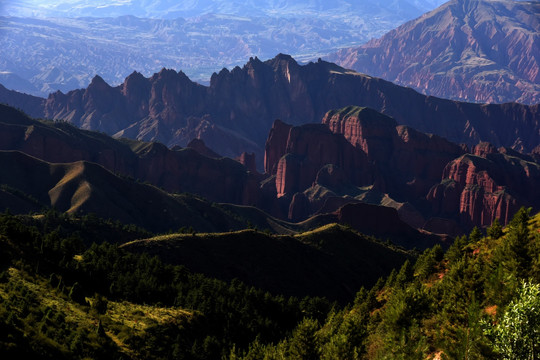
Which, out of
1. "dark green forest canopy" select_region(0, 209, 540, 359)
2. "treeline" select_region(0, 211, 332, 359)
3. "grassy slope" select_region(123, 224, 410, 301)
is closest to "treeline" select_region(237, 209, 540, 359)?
"dark green forest canopy" select_region(0, 209, 540, 359)

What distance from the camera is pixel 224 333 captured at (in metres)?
93.4

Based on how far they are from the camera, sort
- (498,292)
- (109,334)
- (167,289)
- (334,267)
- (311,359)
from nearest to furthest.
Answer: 1. (498,292)
2. (311,359)
3. (109,334)
4. (167,289)
5. (334,267)

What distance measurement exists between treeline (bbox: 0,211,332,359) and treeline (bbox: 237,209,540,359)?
15046 mm

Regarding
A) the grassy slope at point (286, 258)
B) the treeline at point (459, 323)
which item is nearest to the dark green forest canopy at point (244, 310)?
the treeline at point (459, 323)

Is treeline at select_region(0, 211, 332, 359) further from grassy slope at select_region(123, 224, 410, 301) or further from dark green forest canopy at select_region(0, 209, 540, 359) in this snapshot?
grassy slope at select_region(123, 224, 410, 301)

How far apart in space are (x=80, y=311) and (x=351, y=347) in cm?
3741

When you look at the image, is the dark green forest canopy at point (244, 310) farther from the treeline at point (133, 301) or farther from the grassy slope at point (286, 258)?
the grassy slope at point (286, 258)

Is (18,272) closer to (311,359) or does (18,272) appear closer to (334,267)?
Result: (311,359)

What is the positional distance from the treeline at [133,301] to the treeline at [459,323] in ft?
49.4

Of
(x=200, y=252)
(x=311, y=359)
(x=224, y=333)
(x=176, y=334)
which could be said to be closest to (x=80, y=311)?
(x=176, y=334)

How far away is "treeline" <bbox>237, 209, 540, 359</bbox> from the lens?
146ft

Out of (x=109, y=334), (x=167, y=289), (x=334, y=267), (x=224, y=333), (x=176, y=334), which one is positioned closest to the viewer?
(x=109, y=334)

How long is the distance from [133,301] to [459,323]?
53.2 m

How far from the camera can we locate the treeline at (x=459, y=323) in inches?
1747
